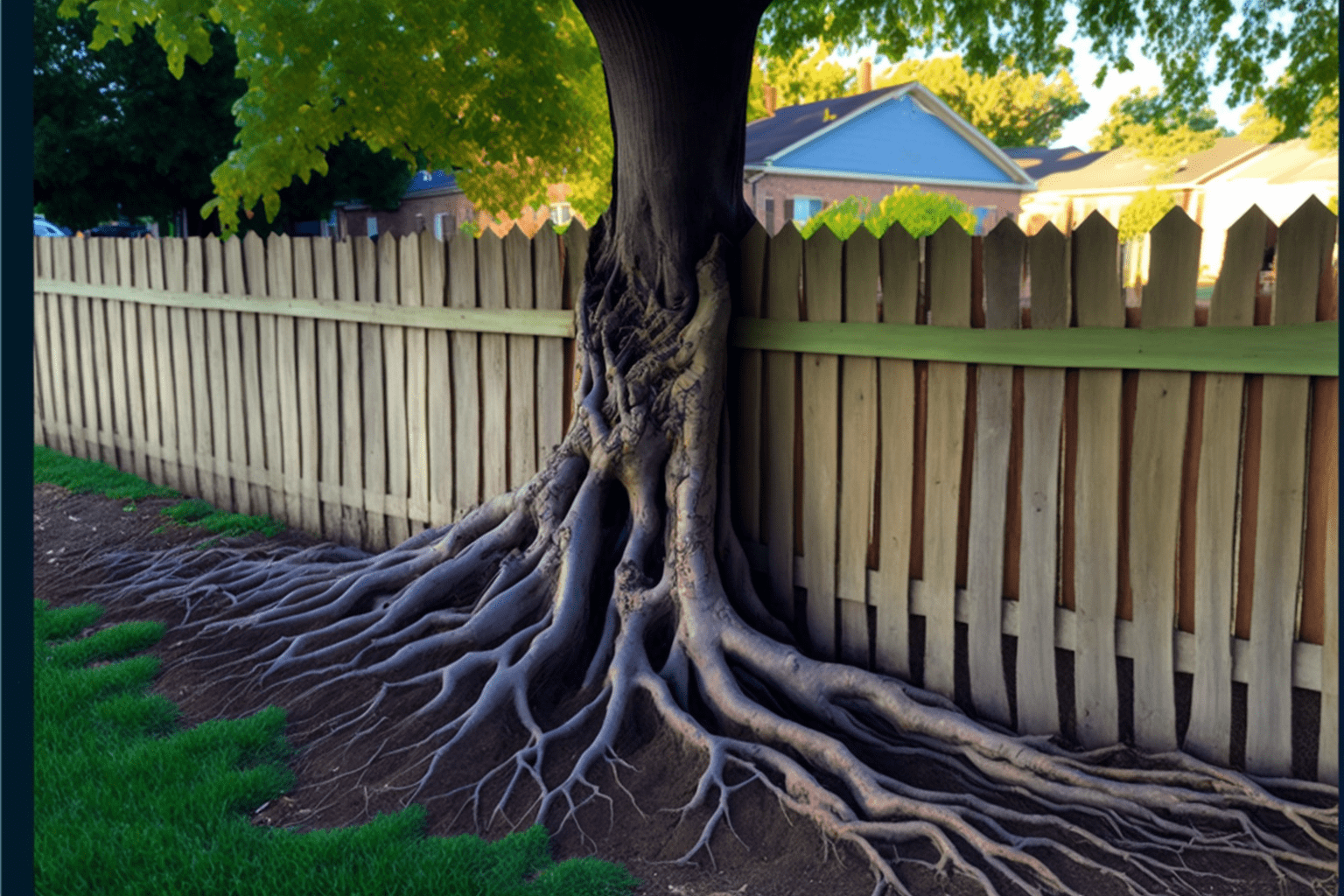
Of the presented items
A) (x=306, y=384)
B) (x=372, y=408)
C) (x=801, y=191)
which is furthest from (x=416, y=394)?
(x=801, y=191)

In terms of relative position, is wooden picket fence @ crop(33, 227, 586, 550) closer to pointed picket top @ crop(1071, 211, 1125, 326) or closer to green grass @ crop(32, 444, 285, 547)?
green grass @ crop(32, 444, 285, 547)

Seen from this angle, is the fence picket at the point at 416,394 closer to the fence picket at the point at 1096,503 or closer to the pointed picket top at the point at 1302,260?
the fence picket at the point at 1096,503

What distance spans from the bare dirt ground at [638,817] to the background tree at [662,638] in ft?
0.19

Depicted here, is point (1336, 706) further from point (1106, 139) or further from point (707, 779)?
point (1106, 139)

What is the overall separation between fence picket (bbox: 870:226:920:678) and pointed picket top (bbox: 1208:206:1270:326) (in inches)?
43.8

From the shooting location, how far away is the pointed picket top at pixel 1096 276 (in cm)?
386

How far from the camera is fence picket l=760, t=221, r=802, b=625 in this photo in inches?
185

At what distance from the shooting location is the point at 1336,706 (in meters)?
3.61

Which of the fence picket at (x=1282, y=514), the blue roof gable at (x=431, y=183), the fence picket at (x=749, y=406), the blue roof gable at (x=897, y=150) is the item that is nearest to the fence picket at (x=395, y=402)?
the fence picket at (x=749, y=406)

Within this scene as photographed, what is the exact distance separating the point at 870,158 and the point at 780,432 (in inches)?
1158

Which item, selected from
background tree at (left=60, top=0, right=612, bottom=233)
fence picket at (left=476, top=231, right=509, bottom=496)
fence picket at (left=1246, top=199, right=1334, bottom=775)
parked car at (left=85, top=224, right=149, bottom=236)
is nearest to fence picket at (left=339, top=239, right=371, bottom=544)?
fence picket at (left=476, top=231, right=509, bottom=496)

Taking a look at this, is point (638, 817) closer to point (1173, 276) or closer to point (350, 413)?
point (1173, 276)

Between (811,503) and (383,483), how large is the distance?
318 cm

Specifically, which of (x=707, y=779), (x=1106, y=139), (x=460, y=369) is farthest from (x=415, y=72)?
(x=1106, y=139)
